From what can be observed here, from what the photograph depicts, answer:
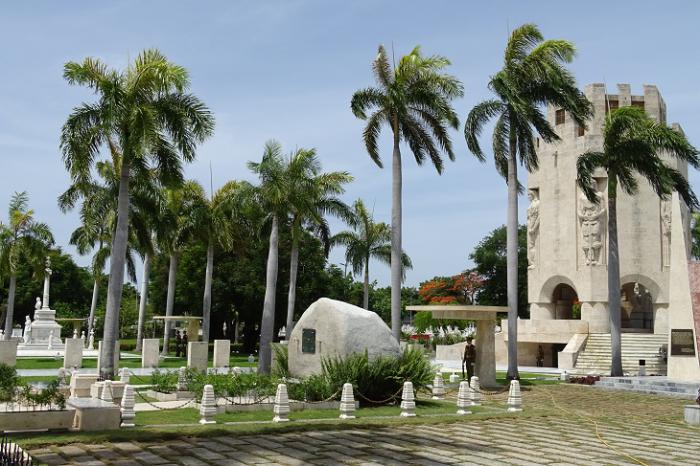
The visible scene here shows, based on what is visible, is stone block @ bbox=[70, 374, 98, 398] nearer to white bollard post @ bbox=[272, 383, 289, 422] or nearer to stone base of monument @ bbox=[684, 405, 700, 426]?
white bollard post @ bbox=[272, 383, 289, 422]

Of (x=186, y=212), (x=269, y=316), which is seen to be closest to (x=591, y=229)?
(x=269, y=316)

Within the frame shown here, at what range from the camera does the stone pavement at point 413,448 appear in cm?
1043

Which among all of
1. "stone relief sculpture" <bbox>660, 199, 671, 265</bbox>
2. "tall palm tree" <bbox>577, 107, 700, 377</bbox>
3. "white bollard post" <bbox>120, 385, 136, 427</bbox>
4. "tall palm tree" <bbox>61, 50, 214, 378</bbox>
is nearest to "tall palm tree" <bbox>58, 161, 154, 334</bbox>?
"tall palm tree" <bbox>61, 50, 214, 378</bbox>

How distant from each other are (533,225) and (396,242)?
19061 millimetres

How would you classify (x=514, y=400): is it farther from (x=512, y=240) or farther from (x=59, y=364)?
(x=59, y=364)

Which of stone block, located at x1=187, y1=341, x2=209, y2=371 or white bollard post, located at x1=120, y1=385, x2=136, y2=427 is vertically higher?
stone block, located at x1=187, y1=341, x2=209, y2=371

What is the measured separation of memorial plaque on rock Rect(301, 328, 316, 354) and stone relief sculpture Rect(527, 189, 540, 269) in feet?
86.7

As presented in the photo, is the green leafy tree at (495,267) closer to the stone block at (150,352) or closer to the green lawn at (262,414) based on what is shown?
the stone block at (150,352)

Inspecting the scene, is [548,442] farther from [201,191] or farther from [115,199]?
[201,191]

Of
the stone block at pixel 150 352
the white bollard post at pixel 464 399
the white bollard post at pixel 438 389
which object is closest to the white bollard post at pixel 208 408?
the white bollard post at pixel 464 399

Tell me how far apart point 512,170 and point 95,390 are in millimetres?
17989

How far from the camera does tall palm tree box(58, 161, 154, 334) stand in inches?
1155

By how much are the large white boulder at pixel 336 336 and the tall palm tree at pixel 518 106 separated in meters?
8.36

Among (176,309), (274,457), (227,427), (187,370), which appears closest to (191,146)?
(187,370)
